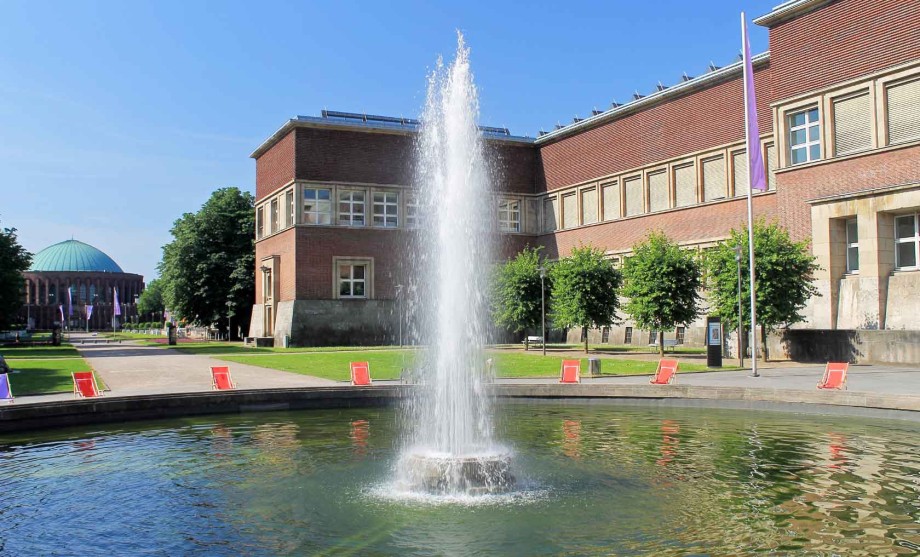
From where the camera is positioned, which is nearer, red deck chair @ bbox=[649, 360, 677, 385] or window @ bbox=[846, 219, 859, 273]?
red deck chair @ bbox=[649, 360, 677, 385]

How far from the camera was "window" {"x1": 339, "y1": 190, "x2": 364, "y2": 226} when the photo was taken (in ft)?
171

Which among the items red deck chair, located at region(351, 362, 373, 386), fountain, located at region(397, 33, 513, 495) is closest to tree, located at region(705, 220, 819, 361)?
red deck chair, located at region(351, 362, 373, 386)

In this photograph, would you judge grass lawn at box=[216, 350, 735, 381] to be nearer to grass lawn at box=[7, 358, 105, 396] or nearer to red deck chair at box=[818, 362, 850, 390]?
grass lawn at box=[7, 358, 105, 396]

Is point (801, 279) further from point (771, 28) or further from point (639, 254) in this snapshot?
point (771, 28)

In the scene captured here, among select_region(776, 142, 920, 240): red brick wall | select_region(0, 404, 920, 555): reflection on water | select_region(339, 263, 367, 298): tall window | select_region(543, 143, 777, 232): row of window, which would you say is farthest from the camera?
select_region(339, 263, 367, 298): tall window

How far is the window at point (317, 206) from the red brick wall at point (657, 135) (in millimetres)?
15030

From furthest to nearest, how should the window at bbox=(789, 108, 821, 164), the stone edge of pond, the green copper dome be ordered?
the green copper dome
the window at bbox=(789, 108, 821, 164)
the stone edge of pond

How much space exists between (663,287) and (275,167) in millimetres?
30703

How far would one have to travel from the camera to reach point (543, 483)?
38.4 feet

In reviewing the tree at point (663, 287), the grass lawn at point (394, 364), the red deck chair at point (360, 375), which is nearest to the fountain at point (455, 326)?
the red deck chair at point (360, 375)

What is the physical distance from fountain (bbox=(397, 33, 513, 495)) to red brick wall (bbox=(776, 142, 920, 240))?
893 inches

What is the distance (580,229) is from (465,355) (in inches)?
1618

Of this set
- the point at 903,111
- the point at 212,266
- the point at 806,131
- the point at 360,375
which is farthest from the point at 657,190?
the point at 212,266

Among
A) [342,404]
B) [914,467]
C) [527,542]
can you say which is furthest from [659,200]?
[527,542]
